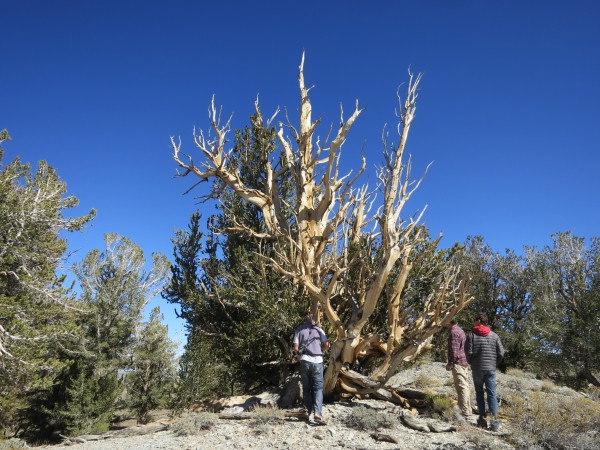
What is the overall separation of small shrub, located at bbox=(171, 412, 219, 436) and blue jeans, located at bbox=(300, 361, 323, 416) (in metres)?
1.47

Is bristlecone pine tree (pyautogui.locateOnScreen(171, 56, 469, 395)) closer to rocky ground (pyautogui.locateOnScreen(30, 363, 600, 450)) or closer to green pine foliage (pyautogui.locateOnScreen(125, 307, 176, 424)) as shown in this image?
rocky ground (pyautogui.locateOnScreen(30, 363, 600, 450))

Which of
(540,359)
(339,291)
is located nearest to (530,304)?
(540,359)

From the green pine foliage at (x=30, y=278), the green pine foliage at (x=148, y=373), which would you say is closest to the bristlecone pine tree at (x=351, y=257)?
the green pine foliage at (x=30, y=278)

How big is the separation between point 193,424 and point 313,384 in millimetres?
1856

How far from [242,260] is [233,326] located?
1585mm

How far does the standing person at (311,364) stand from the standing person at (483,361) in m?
2.12

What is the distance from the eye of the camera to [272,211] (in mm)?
9898

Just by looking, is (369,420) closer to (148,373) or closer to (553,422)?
(553,422)

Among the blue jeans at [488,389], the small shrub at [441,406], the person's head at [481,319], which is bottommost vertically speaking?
the small shrub at [441,406]

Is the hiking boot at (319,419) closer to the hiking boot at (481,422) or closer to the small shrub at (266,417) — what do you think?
the small shrub at (266,417)

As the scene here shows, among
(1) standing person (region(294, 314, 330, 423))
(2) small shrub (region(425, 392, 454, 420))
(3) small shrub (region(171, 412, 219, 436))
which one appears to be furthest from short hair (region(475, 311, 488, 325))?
(3) small shrub (region(171, 412, 219, 436))

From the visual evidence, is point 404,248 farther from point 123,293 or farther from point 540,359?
point 123,293

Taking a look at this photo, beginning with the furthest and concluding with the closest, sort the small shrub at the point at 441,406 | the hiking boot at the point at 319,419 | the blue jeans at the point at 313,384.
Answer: the small shrub at the point at 441,406, the blue jeans at the point at 313,384, the hiking boot at the point at 319,419

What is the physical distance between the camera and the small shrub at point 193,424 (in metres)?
5.86
